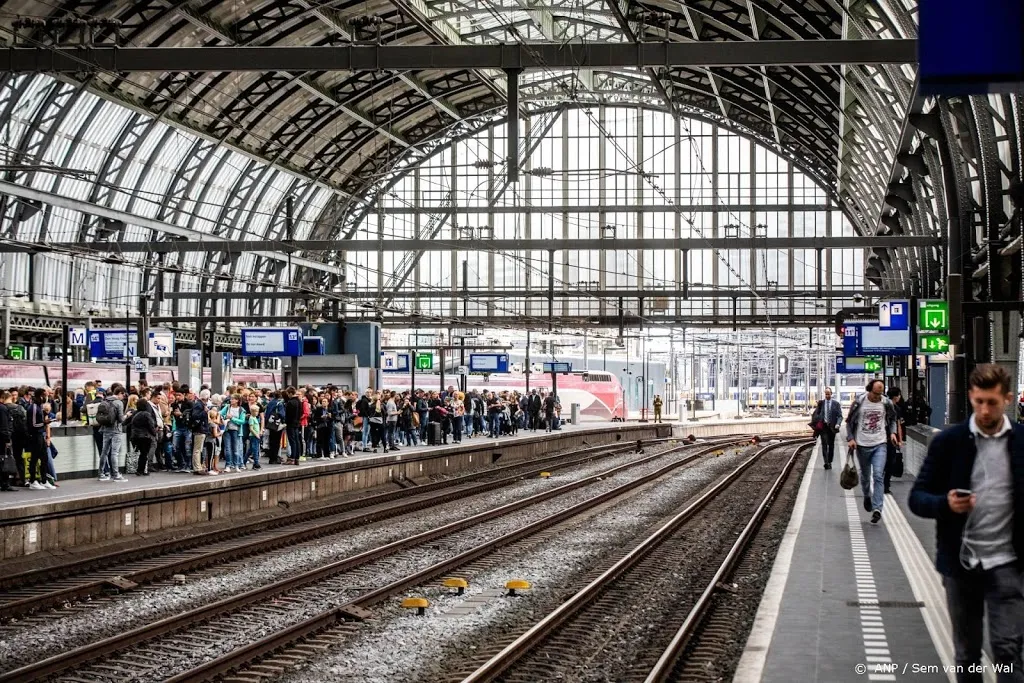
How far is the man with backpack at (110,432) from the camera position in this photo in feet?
66.2

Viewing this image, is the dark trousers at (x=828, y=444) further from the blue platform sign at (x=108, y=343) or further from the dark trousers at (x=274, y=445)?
the blue platform sign at (x=108, y=343)

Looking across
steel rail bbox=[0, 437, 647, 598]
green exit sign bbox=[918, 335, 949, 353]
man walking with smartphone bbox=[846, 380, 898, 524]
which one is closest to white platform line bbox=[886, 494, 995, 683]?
man walking with smartphone bbox=[846, 380, 898, 524]

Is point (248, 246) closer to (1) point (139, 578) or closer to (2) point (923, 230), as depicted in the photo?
(2) point (923, 230)

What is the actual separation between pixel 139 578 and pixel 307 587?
212cm

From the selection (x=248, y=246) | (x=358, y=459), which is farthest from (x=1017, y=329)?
(x=248, y=246)

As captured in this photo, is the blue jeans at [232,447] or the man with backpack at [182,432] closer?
the man with backpack at [182,432]

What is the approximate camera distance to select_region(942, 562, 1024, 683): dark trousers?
5.44 meters

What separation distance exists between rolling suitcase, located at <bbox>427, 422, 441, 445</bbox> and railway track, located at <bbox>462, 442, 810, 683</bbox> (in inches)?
742

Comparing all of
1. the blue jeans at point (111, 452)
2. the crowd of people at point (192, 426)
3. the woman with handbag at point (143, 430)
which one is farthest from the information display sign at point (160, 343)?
the blue jeans at point (111, 452)

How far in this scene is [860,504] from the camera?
61.2 ft

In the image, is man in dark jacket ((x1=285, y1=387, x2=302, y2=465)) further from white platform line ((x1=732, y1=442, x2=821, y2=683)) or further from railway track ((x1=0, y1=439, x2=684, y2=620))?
white platform line ((x1=732, y1=442, x2=821, y2=683))

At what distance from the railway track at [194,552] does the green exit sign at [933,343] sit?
1019 centimetres

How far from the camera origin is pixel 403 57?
825 inches

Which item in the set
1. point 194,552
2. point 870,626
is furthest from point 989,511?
point 194,552
